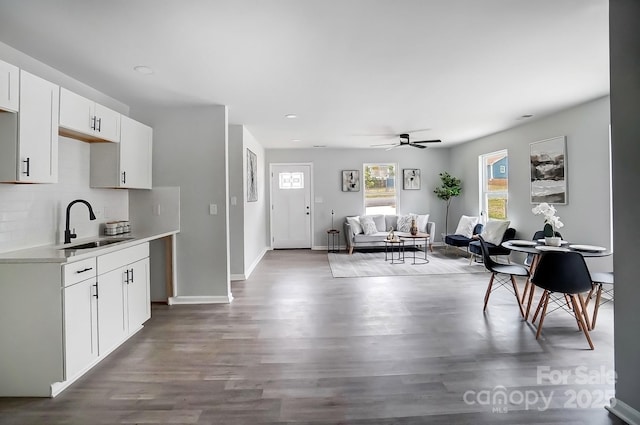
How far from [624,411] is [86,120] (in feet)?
14.2

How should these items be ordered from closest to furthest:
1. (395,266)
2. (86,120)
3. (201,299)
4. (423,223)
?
(86,120) → (201,299) → (395,266) → (423,223)

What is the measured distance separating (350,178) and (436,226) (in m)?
2.49

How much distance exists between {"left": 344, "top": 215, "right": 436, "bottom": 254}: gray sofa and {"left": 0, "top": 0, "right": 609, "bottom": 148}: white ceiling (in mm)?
3636

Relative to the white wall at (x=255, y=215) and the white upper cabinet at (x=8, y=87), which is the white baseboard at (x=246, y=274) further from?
the white upper cabinet at (x=8, y=87)

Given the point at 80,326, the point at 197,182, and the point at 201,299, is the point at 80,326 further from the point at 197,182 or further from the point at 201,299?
the point at 197,182

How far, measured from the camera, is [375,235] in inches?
301

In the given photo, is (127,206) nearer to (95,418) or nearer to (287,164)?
(95,418)

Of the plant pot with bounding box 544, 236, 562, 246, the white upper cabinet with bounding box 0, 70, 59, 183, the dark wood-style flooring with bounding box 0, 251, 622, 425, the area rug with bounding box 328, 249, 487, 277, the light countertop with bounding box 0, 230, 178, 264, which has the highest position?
the white upper cabinet with bounding box 0, 70, 59, 183

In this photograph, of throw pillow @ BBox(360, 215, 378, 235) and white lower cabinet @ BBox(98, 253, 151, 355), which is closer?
white lower cabinet @ BBox(98, 253, 151, 355)

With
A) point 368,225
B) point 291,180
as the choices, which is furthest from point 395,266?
point 291,180

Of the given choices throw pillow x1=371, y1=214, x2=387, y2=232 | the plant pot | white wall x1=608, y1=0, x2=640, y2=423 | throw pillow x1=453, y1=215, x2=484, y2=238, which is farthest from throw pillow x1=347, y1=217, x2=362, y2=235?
white wall x1=608, y1=0, x2=640, y2=423

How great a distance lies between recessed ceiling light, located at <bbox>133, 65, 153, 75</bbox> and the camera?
2980mm

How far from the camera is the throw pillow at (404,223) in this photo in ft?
26.0

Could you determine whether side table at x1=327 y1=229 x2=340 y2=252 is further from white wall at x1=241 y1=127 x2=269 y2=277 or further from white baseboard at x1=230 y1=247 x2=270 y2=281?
white baseboard at x1=230 y1=247 x2=270 y2=281
